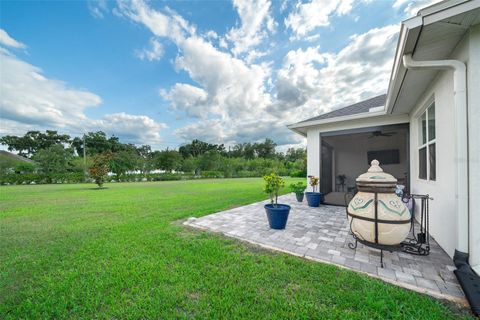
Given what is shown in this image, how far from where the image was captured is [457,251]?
2.04 metres

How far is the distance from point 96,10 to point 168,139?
1259 inches

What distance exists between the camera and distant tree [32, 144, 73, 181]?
69.6 feet

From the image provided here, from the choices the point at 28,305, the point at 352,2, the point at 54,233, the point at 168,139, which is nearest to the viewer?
the point at 28,305

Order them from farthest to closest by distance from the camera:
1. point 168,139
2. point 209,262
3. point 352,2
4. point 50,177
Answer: point 168,139, point 50,177, point 352,2, point 209,262

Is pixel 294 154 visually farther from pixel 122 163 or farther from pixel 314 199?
pixel 314 199

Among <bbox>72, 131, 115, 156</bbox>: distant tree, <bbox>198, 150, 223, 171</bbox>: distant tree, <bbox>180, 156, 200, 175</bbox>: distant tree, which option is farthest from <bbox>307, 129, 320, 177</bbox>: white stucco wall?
<bbox>72, 131, 115, 156</bbox>: distant tree

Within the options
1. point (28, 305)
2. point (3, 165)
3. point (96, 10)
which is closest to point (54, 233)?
point (28, 305)

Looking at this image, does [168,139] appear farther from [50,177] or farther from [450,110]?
[450,110]

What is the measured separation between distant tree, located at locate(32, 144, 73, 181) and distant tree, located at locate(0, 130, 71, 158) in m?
18.1

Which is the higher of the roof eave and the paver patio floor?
the roof eave

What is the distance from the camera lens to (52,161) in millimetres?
21375

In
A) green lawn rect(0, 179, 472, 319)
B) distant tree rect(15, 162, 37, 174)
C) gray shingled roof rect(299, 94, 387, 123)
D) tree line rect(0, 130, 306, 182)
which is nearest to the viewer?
green lawn rect(0, 179, 472, 319)

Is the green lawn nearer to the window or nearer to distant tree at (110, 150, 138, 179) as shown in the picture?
the window

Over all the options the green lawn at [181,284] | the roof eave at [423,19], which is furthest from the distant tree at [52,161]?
the roof eave at [423,19]
